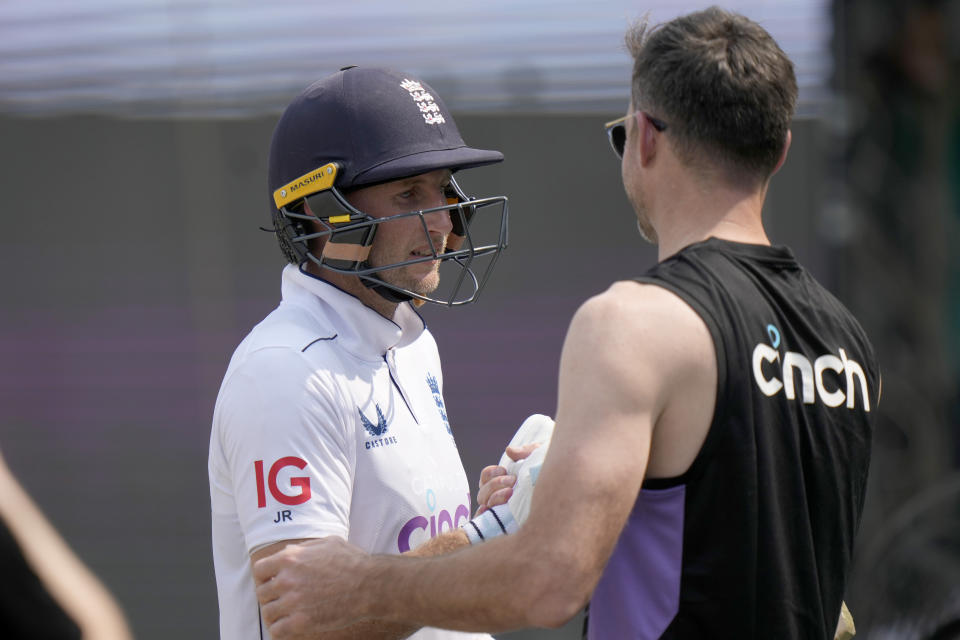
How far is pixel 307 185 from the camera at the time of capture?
211 centimetres

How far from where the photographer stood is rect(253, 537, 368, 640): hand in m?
1.65

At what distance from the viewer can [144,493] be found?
488 centimetres

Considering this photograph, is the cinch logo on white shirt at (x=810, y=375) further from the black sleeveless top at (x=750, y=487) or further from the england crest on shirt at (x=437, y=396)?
the england crest on shirt at (x=437, y=396)

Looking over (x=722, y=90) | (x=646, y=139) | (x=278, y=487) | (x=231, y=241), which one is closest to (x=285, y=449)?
(x=278, y=487)

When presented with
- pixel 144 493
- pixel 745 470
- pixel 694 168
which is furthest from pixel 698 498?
pixel 144 493

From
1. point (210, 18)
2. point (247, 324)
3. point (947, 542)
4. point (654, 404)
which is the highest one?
point (210, 18)

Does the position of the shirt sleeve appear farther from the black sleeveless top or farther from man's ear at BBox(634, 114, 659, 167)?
man's ear at BBox(634, 114, 659, 167)

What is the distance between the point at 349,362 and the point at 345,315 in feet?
0.39

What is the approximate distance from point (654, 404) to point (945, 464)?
3.61 m

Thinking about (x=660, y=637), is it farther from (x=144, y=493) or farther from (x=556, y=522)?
(x=144, y=493)

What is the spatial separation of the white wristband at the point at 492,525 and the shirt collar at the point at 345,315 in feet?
1.45

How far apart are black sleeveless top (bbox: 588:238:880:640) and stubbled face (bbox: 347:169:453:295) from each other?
2.29 feet

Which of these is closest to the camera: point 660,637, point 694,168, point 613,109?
point 660,637

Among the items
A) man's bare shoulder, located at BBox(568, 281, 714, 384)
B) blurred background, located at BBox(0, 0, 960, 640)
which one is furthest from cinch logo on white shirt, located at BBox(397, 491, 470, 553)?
blurred background, located at BBox(0, 0, 960, 640)
